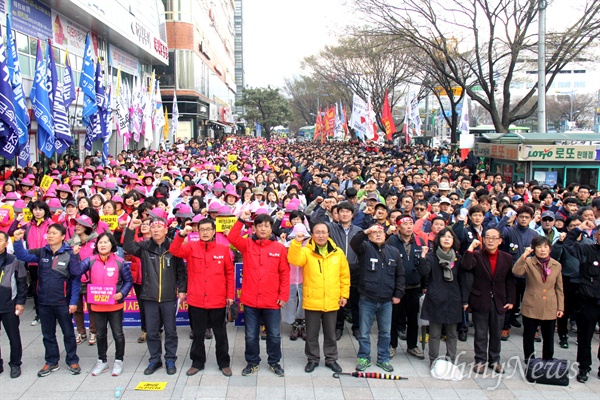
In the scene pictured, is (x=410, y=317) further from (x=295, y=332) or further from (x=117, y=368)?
(x=117, y=368)

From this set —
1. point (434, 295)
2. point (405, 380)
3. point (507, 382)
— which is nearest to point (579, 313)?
point (507, 382)

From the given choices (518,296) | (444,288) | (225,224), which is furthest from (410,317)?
(225,224)

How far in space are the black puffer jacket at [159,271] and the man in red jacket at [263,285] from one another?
69cm

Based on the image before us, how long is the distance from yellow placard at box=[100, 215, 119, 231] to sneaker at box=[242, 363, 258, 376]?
300cm

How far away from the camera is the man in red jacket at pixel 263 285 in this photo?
5.73m

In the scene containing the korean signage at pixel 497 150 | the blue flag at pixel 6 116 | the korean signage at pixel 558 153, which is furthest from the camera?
the korean signage at pixel 497 150

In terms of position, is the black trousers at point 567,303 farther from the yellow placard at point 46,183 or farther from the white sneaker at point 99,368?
the yellow placard at point 46,183

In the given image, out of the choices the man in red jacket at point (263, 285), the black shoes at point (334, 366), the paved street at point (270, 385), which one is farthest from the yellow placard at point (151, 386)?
the black shoes at point (334, 366)

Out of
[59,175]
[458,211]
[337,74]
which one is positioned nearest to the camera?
[458,211]

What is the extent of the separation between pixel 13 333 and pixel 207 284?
2.04 meters

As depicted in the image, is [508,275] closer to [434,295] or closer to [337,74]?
[434,295]

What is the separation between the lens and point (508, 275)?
595 centimetres

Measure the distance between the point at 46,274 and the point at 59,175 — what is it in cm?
803

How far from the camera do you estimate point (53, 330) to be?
5797 mm
